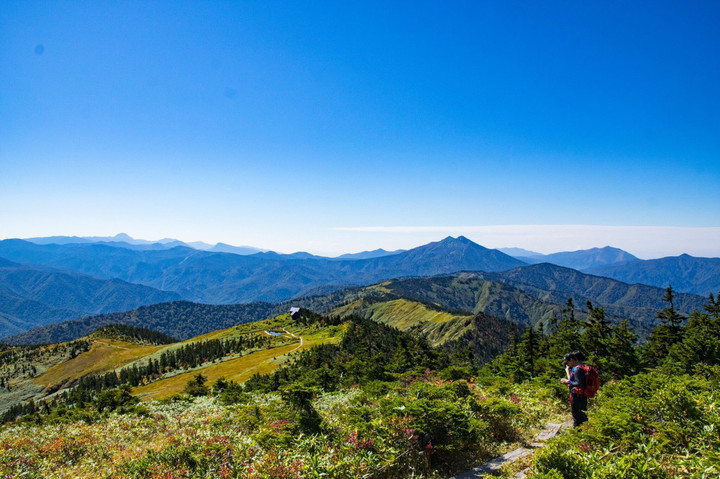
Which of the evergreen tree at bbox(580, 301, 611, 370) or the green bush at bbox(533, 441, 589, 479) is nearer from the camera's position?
the green bush at bbox(533, 441, 589, 479)

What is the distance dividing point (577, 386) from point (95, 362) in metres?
194

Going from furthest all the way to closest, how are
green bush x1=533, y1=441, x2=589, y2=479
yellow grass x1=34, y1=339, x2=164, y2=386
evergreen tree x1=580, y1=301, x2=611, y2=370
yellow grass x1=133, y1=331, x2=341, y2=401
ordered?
1. yellow grass x1=34, y1=339, x2=164, y2=386
2. yellow grass x1=133, y1=331, x2=341, y2=401
3. evergreen tree x1=580, y1=301, x2=611, y2=370
4. green bush x1=533, y1=441, x2=589, y2=479

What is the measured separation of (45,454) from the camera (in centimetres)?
1196

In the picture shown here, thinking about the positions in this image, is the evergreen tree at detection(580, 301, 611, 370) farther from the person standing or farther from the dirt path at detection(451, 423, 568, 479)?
the dirt path at detection(451, 423, 568, 479)

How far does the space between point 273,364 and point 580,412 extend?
84.5 metres

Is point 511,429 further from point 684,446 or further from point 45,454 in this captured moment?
point 45,454

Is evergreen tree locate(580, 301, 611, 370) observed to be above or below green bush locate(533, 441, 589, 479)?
below

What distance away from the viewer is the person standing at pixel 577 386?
1107 centimetres

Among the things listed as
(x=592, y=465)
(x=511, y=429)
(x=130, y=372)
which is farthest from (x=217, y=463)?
(x=130, y=372)

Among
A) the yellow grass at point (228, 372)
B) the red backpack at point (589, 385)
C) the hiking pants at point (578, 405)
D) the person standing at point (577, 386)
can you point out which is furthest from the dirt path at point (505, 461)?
the yellow grass at point (228, 372)

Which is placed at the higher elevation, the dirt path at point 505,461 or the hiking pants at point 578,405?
the hiking pants at point 578,405

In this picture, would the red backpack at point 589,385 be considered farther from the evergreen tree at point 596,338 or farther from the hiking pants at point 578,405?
the evergreen tree at point 596,338

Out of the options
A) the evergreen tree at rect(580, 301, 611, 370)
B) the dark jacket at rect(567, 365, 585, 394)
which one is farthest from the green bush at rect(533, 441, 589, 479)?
the evergreen tree at rect(580, 301, 611, 370)

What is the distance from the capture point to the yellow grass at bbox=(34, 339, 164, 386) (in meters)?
139
